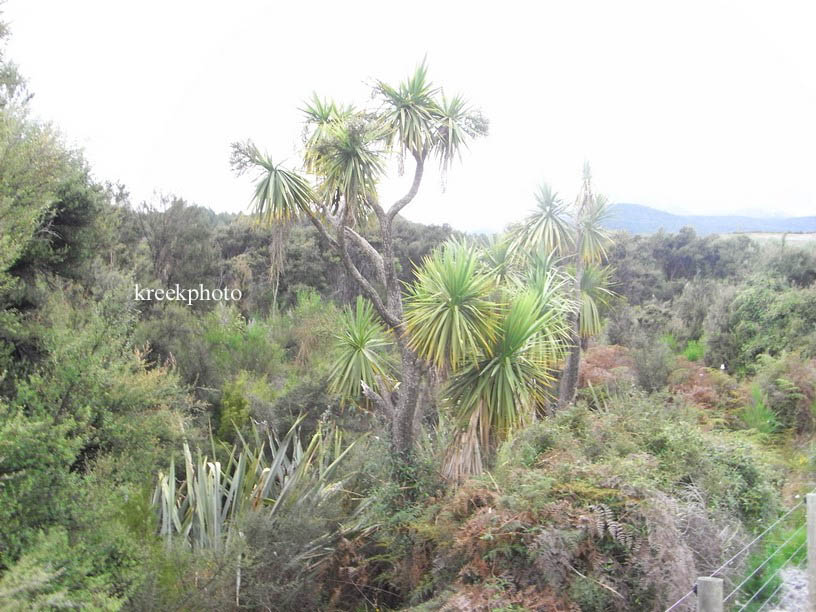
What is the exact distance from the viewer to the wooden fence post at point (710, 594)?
255cm

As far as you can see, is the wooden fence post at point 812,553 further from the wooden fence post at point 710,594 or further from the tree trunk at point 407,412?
the tree trunk at point 407,412

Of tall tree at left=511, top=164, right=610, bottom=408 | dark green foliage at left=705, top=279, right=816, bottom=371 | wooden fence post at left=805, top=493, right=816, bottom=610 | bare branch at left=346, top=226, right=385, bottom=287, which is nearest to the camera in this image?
wooden fence post at left=805, top=493, right=816, bottom=610

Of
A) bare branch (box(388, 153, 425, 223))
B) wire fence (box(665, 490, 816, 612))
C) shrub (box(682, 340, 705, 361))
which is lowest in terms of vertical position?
shrub (box(682, 340, 705, 361))

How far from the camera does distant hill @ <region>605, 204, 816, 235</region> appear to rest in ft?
98.6

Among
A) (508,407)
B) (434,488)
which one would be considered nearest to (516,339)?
(508,407)

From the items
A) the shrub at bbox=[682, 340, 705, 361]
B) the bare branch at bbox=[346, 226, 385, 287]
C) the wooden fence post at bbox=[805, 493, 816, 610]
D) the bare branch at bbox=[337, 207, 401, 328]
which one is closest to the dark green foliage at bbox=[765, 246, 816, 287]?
the shrub at bbox=[682, 340, 705, 361]

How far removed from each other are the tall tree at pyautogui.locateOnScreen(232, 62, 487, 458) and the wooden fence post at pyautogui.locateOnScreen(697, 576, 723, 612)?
4.69m

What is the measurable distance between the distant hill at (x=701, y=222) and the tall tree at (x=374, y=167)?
75.5ft

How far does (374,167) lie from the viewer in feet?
25.4

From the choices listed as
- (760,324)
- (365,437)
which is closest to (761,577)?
(365,437)

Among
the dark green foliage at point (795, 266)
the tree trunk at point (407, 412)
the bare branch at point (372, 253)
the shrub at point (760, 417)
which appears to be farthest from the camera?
the dark green foliage at point (795, 266)

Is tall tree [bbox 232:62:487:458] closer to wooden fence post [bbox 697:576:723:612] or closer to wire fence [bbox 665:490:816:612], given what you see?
wire fence [bbox 665:490:816:612]

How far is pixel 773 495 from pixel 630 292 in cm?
2012

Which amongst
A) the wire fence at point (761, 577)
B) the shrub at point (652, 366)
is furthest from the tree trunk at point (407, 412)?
the shrub at point (652, 366)
